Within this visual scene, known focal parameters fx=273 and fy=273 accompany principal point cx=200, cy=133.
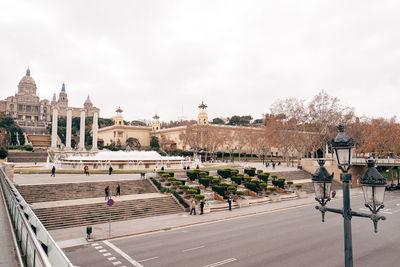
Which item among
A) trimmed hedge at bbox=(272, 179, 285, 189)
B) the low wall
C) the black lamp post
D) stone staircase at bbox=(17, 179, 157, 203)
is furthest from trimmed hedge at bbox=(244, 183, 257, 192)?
the black lamp post

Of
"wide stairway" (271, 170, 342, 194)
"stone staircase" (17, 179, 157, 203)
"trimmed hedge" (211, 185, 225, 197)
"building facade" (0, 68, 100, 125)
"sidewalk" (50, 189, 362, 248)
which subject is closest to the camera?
"sidewalk" (50, 189, 362, 248)

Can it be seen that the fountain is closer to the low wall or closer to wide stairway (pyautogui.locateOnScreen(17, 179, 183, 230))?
wide stairway (pyautogui.locateOnScreen(17, 179, 183, 230))

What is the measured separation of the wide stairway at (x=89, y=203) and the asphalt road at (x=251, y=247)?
5054 millimetres

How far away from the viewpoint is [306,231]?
58.2 ft

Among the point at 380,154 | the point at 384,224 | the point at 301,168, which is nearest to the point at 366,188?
the point at 384,224

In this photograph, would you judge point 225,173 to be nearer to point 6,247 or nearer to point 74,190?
point 74,190

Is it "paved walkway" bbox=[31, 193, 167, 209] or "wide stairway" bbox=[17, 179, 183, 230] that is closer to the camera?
"wide stairway" bbox=[17, 179, 183, 230]

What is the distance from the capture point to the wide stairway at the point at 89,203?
19688 millimetres

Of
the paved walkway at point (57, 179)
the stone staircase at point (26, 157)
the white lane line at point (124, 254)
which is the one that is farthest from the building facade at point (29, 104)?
the white lane line at point (124, 254)

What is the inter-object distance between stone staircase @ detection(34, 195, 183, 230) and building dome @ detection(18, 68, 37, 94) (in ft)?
501

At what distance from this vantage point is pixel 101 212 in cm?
2133

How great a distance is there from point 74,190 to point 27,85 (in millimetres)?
149850

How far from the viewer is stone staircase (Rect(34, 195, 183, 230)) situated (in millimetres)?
19125

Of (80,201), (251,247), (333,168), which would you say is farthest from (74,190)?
(333,168)
